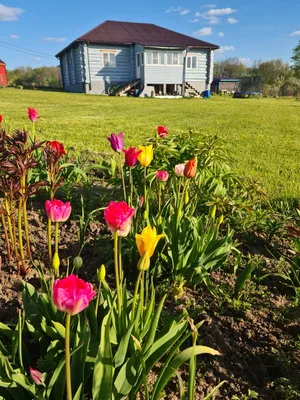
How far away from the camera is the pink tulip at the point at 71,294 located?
2.56 ft

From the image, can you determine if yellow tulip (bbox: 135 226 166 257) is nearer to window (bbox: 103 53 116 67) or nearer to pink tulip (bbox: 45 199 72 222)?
pink tulip (bbox: 45 199 72 222)

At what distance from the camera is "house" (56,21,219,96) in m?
23.8

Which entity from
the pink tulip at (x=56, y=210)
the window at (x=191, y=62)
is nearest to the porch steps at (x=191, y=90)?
the window at (x=191, y=62)

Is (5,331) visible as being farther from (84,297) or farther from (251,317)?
(251,317)

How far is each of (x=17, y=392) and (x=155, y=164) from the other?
5.77 ft

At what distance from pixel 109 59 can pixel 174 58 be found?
4.81 meters

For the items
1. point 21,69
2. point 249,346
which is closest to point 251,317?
point 249,346

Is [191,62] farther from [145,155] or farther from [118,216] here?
[118,216]

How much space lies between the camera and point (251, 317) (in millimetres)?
1755

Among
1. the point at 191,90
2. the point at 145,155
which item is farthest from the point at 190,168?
the point at 191,90

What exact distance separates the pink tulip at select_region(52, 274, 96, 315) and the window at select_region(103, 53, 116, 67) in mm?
25828

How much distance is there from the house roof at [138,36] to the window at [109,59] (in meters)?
0.84

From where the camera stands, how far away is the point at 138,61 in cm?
2477

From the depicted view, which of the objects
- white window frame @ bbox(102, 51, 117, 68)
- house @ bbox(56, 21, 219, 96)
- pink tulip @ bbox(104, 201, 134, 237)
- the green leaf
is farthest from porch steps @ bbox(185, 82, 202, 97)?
the green leaf
